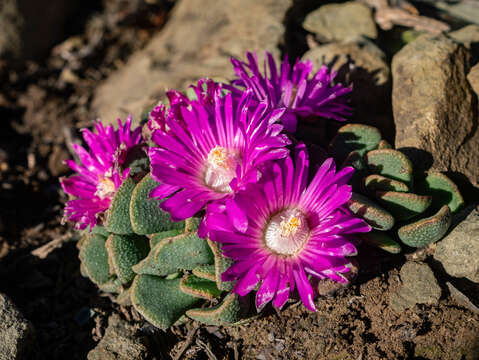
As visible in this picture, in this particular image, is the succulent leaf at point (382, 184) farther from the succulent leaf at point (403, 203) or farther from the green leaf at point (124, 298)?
the green leaf at point (124, 298)

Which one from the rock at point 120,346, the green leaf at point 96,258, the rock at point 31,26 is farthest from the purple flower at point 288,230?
the rock at point 31,26

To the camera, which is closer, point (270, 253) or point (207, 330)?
point (270, 253)

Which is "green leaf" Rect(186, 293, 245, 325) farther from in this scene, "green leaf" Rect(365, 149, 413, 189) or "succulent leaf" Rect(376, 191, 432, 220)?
"green leaf" Rect(365, 149, 413, 189)

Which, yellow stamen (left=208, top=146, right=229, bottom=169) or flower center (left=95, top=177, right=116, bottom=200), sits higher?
yellow stamen (left=208, top=146, right=229, bottom=169)

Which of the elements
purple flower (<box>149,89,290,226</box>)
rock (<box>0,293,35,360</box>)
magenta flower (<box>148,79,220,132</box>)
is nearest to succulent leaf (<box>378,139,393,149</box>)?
purple flower (<box>149,89,290,226</box>)

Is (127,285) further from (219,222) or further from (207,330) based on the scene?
(219,222)

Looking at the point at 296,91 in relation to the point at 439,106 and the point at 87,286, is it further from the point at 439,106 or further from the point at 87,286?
the point at 87,286

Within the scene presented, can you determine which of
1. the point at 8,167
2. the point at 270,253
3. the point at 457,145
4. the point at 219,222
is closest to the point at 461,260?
the point at 457,145
